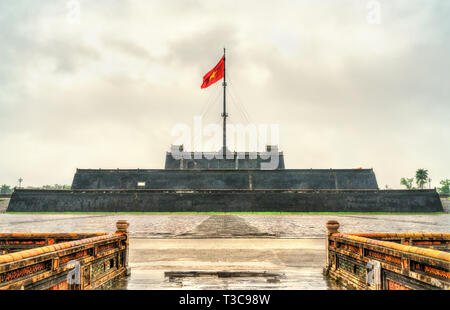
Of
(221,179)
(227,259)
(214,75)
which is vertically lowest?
(227,259)

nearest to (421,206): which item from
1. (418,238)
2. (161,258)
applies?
(418,238)

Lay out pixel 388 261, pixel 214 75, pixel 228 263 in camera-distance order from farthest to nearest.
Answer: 1. pixel 214 75
2. pixel 228 263
3. pixel 388 261

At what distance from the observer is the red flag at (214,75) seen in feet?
94.3

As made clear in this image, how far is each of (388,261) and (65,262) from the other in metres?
4.78

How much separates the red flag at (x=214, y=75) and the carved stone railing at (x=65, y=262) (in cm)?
2445

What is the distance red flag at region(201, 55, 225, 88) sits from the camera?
94.3 feet

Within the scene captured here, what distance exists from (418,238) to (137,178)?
110 feet

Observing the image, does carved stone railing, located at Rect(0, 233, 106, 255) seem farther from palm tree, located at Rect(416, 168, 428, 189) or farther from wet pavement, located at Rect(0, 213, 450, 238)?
palm tree, located at Rect(416, 168, 428, 189)

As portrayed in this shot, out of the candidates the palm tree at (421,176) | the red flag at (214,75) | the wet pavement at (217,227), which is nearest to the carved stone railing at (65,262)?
the wet pavement at (217,227)

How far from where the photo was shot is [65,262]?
157 inches

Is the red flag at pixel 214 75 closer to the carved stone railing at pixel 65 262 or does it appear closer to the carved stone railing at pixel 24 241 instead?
the carved stone railing at pixel 65 262

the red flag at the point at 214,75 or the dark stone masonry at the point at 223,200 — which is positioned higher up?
the red flag at the point at 214,75

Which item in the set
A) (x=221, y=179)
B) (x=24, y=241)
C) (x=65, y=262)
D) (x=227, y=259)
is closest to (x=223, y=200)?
(x=221, y=179)

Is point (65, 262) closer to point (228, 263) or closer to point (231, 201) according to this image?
point (228, 263)
